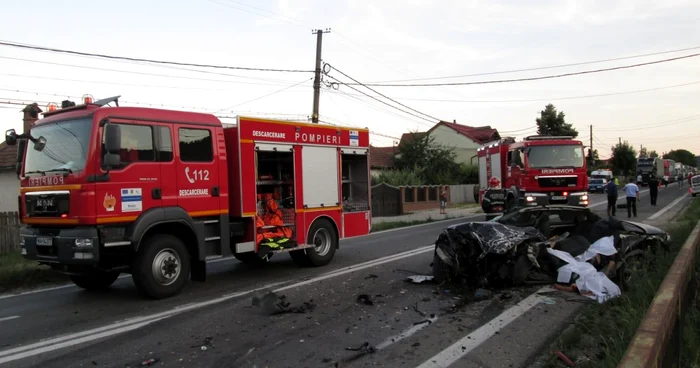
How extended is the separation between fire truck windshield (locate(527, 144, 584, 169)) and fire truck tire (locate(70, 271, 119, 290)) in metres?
13.5

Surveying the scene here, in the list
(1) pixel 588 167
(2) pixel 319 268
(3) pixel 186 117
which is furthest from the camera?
(1) pixel 588 167

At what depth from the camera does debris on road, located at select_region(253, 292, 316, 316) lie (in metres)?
6.49

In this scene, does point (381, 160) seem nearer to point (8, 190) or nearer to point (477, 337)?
point (8, 190)

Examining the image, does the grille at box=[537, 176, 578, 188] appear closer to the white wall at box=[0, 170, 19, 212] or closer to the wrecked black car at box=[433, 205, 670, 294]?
the wrecked black car at box=[433, 205, 670, 294]

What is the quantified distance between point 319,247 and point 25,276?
5.27m

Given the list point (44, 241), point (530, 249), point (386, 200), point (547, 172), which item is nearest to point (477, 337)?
point (530, 249)

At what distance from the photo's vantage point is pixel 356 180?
11555mm

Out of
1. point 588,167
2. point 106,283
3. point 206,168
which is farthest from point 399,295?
point 588,167

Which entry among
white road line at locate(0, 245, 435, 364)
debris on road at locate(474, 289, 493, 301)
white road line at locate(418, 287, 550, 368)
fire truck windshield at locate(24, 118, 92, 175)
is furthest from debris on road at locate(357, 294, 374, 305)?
fire truck windshield at locate(24, 118, 92, 175)

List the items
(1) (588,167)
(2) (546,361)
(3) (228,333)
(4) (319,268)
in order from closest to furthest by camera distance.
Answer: (2) (546,361)
(3) (228,333)
(4) (319,268)
(1) (588,167)

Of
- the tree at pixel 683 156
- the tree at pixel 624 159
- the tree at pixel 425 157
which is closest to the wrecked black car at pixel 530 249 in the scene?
the tree at pixel 425 157

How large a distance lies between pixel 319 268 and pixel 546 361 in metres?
5.79

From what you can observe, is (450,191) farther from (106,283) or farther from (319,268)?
(106,283)

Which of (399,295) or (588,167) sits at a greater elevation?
(588,167)
